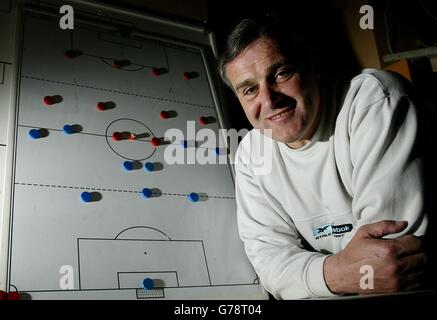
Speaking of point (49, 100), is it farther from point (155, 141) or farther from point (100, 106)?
point (155, 141)

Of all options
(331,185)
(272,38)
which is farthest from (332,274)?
(272,38)

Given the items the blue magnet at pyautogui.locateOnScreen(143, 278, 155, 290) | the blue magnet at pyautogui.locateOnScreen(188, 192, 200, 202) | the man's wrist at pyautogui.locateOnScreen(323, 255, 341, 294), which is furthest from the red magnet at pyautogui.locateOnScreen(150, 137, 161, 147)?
the man's wrist at pyautogui.locateOnScreen(323, 255, 341, 294)

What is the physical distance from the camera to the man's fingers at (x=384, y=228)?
77cm

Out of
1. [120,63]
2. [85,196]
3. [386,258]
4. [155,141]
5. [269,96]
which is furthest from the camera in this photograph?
[120,63]

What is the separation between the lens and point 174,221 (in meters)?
1.25

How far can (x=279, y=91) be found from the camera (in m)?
1.03

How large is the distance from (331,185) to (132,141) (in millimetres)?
697

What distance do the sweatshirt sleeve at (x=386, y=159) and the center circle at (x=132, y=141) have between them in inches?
28.0

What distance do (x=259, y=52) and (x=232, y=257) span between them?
27.1 inches

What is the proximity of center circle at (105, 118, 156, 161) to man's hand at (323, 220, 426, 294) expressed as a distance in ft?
2.55

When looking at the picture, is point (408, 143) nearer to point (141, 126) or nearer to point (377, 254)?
point (377, 254)

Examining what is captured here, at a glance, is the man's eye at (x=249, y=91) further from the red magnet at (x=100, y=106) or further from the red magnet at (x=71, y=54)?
the red magnet at (x=71, y=54)

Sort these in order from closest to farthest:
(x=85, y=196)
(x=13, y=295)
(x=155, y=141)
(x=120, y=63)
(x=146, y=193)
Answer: (x=13, y=295), (x=85, y=196), (x=146, y=193), (x=155, y=141), (x=120, y=63)

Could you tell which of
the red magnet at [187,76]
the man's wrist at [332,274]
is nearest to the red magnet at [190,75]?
the red magnet at [187,76]
